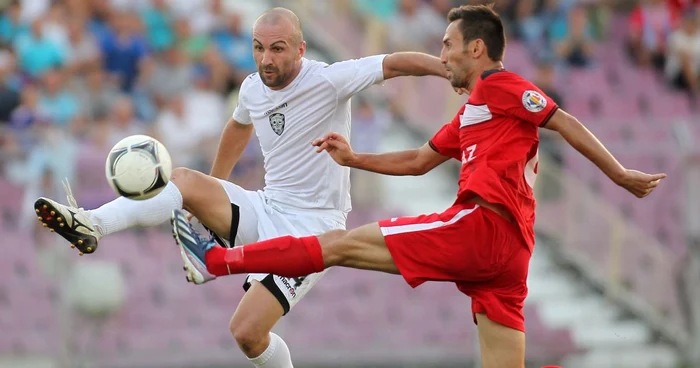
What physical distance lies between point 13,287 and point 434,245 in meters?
6.60

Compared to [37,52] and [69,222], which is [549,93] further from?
[69,222]

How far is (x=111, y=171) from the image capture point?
22.4 feet

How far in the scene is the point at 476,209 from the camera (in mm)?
6699

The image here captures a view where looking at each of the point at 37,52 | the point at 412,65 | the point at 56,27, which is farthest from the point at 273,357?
the point at 56,27

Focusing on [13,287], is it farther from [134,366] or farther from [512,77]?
[512,77]

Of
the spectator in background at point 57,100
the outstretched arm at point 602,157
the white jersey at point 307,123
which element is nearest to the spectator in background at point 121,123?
the spectator in background at point 57,100

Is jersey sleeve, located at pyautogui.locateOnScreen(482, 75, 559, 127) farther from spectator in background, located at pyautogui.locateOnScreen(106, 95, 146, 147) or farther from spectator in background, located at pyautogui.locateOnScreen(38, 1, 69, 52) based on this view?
spectator in background, located at pyautogui.locateOnScreen(38, 1, 69, 52)

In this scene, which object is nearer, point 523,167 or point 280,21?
point 523,167

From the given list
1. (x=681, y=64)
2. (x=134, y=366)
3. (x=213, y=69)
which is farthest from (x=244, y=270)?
(x=681, y=64)

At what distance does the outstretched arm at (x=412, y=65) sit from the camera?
285 inches

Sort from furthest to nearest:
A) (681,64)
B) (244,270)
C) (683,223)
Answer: (681,64) → (683,223) → (244,270)

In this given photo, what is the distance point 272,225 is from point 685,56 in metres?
9.74

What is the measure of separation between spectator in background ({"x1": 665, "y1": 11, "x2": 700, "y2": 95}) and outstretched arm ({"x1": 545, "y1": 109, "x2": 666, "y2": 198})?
974cm

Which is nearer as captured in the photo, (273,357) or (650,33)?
(273,357)
